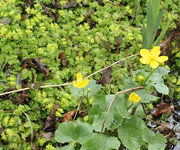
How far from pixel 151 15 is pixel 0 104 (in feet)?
4.39

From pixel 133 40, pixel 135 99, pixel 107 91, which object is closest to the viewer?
pixel 135 99

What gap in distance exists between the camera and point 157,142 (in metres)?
2.62

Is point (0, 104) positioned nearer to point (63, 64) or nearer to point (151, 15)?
point (63, 64)

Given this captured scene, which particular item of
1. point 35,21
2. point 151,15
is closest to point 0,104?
point 35,21

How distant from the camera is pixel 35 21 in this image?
12.4ft

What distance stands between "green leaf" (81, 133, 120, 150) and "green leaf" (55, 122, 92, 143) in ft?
0.17

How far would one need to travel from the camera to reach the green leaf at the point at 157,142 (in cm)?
261

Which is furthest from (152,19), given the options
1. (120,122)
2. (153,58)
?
(120,122)

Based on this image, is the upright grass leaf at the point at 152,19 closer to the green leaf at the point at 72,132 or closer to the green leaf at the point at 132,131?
the green leaf at the point at 132,131

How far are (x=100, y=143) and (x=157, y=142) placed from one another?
395 mm

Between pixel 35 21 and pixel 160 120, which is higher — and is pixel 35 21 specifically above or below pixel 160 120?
above

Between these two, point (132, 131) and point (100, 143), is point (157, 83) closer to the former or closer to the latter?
point (132, 131)

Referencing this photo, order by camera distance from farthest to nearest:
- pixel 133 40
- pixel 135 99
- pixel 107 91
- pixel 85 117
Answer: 1. pixel 133 40
2. pixel 107 91
3. pixel 85 117
4. pixel 135 99

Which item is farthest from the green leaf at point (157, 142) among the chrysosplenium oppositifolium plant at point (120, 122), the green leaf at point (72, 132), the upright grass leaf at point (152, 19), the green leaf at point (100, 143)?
the upright grass leaf at point (152, 19)
